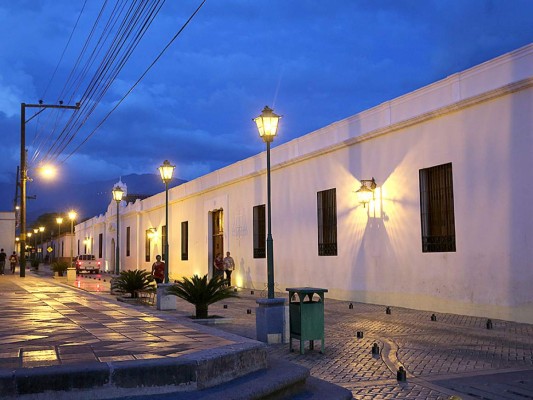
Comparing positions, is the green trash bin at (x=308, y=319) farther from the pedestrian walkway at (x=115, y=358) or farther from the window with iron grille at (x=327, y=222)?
the window with iron grille at (x=327, y=222)

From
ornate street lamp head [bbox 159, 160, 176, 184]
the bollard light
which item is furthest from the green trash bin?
ornate street lamp head [bbox 159, 160, 176, 184]

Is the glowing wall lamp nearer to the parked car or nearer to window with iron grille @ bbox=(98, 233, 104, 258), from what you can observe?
the parked car

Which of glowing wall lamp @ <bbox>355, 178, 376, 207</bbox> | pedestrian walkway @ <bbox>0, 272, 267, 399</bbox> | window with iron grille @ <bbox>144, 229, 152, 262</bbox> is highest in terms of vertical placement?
glowing wall lamp @ <bbox>355, 178, 376, 207</bbox>

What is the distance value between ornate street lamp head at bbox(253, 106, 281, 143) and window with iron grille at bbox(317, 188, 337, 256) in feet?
25.2

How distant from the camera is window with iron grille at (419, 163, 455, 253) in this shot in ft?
47.8

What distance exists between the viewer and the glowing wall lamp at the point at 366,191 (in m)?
16.9

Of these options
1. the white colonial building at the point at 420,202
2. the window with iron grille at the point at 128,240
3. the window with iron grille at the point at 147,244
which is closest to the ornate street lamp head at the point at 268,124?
the white colonial building at the point at 420,202

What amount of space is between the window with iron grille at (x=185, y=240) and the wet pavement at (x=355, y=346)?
18.2m

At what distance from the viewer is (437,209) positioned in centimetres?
1502

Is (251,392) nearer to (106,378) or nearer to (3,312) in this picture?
(106,378)

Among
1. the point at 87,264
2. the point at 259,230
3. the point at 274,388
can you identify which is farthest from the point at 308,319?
the point at 87,264

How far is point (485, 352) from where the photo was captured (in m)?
9.26

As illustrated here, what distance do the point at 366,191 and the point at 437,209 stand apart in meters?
2.43

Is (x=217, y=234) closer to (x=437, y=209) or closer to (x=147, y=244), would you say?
→ (x=147, y=244)
